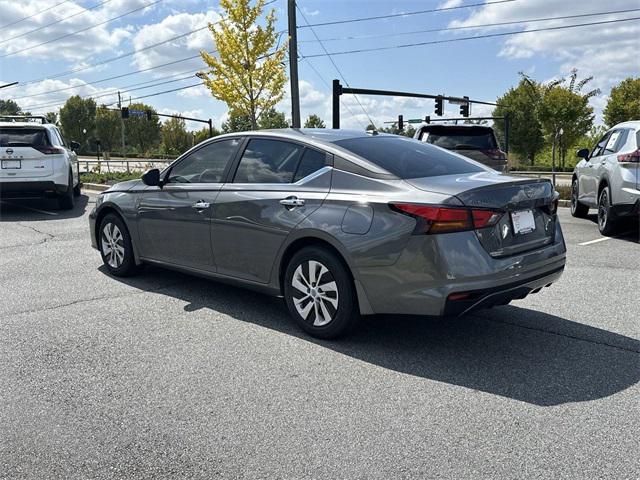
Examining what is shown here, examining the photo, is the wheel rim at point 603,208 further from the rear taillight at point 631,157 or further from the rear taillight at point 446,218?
the rear taillight at point 446,218

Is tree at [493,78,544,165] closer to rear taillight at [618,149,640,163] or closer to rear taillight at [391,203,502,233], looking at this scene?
rear taillight at [618,149,640,163]

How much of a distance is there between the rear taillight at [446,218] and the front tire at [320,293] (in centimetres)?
69

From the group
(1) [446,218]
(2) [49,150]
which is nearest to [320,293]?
(1) [446,218]

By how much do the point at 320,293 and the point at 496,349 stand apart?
1304 mm

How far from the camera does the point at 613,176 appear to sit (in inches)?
352

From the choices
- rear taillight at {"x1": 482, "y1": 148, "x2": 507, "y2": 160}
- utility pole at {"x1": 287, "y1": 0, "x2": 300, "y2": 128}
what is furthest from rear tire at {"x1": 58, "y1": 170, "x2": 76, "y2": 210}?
utility pole at {"x1": 287, "y1": 0, "x2": 300, "y2": 128}

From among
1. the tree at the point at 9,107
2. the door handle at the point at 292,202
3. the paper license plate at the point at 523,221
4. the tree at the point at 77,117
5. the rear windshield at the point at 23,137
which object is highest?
the tree at the point at 9,107

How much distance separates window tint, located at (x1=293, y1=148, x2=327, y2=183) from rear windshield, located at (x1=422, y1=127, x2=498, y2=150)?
743 cm

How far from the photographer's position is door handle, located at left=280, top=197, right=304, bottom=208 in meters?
4.50

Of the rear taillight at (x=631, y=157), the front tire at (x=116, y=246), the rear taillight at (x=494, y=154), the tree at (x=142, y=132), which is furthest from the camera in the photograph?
the tree at (x=142, y=132)

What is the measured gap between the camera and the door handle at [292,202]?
177 inches

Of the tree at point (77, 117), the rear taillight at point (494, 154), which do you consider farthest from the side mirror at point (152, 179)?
the tree at point (77, 117)

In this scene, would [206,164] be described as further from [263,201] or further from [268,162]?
[263,201]

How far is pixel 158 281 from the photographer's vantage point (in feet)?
20.8
